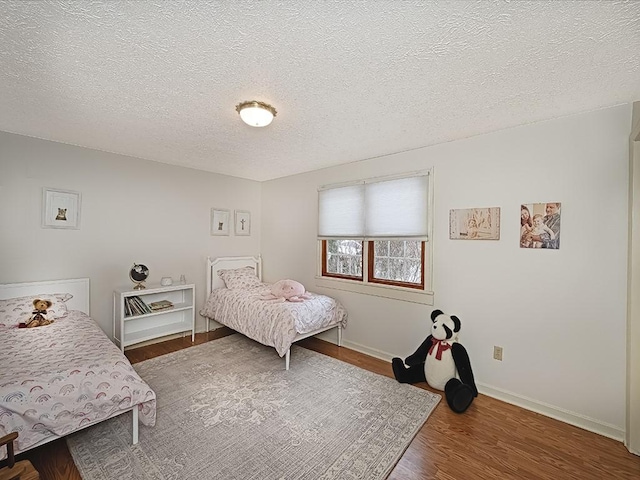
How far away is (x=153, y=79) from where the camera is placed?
177cm

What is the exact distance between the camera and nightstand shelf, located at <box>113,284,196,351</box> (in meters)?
3.29

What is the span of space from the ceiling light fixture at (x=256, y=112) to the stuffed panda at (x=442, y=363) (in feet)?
7.57

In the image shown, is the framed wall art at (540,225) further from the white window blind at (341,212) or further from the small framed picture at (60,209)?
the small framed picture at (60,209)

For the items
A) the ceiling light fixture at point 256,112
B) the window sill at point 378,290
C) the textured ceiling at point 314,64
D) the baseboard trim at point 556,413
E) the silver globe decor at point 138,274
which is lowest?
the baseboard trim at point 556,413

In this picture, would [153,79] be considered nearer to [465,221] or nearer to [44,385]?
[44,385]

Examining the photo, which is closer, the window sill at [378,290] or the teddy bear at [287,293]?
the window sill at [378,290]

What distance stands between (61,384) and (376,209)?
3010 mm

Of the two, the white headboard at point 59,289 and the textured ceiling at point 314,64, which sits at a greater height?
the textured ceiling at point 314,64

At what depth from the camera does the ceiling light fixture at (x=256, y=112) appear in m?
2.02

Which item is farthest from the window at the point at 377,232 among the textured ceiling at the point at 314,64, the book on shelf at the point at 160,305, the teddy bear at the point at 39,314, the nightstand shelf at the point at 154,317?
the teddy bear at the point at 39,314

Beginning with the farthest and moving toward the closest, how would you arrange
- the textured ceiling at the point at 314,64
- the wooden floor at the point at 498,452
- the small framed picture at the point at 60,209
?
the small framed picture at the point at 60,209 < the wooden floor at the point at 498,452 < the textured ceiling at the point at 314,64

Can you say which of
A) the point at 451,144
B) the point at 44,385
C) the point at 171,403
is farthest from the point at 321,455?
the point at 451,144

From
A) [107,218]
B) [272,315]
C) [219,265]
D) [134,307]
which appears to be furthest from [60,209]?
[272,315]

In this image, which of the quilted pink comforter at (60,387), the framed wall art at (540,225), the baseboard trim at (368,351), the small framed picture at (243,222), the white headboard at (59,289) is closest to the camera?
the quilted pink comforter at (60,387)
